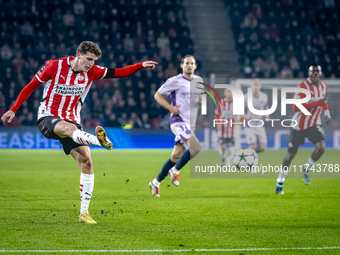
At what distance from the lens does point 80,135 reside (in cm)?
468

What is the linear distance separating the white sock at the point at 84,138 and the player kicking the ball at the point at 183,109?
268 cm

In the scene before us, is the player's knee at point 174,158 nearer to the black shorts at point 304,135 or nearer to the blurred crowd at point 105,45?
the black shorts at point 304,135

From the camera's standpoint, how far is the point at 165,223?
5.08 metres

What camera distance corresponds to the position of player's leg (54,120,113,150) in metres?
4.45

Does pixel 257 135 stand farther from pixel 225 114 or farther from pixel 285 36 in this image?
pixel 285 36

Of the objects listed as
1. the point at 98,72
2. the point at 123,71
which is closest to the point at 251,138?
the point at 123,71

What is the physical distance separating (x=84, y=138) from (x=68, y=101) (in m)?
0.76

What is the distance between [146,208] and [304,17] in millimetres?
19821

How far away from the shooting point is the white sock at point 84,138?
14.9ft

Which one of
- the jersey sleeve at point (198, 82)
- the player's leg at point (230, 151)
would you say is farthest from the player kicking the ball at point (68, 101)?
the player's leg at point (230, 151)

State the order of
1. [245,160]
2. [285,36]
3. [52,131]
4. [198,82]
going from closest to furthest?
1. [52,131]
2. [198,82]
3. [245,160]
4. [285,36]

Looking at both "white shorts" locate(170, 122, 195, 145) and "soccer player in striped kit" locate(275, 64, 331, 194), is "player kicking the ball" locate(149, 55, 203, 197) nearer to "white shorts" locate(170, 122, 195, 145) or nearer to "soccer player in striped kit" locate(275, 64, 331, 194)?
"white shorts" locate(170, 122, 195, 145)

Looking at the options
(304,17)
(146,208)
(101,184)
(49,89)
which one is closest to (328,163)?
(101,184)

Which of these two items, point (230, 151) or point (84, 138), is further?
point (230, 151)
